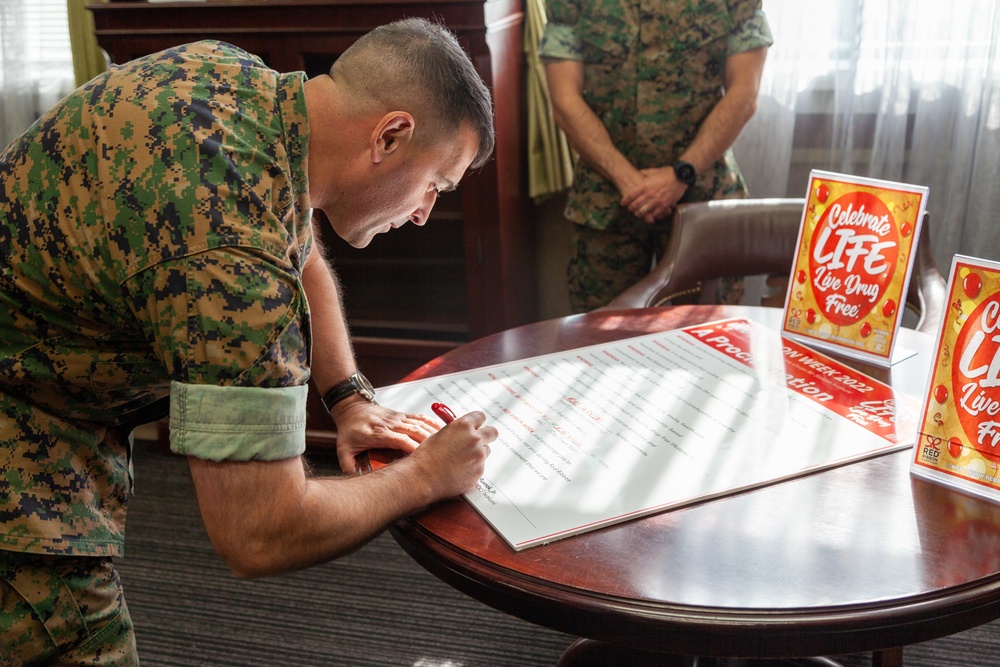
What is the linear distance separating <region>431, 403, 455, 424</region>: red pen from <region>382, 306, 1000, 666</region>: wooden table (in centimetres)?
20

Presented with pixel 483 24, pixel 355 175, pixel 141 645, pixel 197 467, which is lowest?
pixel 141 645

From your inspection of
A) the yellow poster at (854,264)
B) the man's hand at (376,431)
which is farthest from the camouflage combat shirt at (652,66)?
the man's hand at (376,431)

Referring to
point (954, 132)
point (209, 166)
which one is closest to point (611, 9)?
point (954, 132)

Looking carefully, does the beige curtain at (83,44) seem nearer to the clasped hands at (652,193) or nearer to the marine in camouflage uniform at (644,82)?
the marine in camouflage uniform at (644,82)

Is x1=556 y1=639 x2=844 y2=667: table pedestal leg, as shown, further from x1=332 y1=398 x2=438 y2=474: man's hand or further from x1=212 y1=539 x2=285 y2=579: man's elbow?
x1=212 y1=539 x2=285 y2=579: man's elbow

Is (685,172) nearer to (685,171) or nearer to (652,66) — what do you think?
(685,171)

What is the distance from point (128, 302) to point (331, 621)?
1403 mm

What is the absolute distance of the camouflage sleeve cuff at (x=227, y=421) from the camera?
0.89 metres

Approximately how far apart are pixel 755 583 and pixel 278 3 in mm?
2148

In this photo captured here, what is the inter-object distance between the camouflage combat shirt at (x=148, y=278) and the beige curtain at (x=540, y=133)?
5.77ft

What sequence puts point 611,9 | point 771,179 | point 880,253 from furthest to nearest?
point 771,179, point 611,9, point 880,253

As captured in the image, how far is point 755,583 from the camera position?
0.91m

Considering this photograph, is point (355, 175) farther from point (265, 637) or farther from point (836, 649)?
point (265, 637)

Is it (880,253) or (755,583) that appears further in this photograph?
(880,253)
